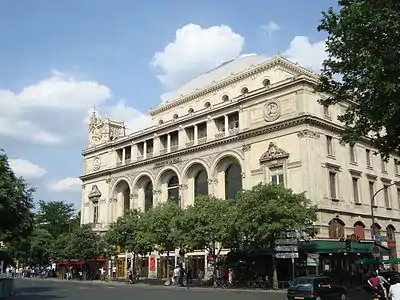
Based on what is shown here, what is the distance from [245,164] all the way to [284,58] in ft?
49.4

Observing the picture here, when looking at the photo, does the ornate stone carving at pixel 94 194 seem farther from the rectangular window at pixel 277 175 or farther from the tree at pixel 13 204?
the tree at pixel 13 204

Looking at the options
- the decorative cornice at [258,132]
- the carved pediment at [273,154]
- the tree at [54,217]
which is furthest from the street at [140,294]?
Result: the tree at [54,217]

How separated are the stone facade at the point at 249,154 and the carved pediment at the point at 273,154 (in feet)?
0.34

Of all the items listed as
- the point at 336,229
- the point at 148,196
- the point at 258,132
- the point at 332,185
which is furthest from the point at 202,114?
the point at 336,229

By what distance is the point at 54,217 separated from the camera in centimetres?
9244

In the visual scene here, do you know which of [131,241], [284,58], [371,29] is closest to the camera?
[371,29]

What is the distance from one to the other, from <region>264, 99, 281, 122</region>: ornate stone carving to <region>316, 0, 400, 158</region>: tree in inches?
829

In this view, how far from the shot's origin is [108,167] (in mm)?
70312

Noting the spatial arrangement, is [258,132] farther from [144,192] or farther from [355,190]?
[144,192]

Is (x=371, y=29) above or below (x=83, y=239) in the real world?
above

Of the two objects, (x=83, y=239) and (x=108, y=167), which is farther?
(x=108, y=167)

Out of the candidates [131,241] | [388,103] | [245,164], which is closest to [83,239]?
[131,241]

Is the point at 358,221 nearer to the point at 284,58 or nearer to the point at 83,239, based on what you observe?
the point at 284,58

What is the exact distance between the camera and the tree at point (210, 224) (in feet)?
128
